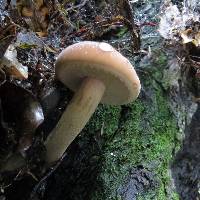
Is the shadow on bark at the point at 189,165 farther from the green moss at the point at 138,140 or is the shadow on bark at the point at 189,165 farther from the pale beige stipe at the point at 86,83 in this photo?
the pale beige stipe at the point at 86,83

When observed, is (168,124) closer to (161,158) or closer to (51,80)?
(161,158)

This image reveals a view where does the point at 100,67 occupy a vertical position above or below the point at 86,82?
above

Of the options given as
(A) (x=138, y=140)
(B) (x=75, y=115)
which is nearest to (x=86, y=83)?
(B) (x=75, y=115)

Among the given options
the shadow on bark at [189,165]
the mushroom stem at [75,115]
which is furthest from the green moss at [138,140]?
the mushroom stem at [75,115]

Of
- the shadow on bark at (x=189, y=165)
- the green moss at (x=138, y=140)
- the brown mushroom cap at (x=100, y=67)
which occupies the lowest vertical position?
the shadow on bark at (x=189, y=165)

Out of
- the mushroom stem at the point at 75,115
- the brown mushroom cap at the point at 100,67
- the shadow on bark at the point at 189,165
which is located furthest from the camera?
the shadow on bark at the point at 189,165

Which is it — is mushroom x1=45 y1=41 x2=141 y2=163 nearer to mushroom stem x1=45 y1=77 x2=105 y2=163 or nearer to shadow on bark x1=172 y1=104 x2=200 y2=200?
mushroom stem x1=45 y1=77 x2=105 y2=163

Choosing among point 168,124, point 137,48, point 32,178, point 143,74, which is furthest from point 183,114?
point 32,178

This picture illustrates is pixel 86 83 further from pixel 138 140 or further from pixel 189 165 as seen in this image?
pixel 189 165
